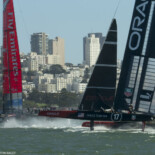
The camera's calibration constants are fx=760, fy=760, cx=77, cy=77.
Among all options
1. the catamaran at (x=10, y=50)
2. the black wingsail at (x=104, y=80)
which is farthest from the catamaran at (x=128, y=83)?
the catamaran at (x=10, y=50)

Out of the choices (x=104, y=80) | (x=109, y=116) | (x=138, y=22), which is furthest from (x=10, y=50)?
(x=138, y=22)

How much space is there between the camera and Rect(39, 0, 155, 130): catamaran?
1261 inches

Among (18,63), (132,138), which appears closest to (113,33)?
(132,138)

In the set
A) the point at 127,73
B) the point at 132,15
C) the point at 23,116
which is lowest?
the point at 23,116

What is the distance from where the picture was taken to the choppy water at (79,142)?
2462 centimetres

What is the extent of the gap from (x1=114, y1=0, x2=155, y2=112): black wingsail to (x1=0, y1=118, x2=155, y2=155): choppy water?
4.55 feet

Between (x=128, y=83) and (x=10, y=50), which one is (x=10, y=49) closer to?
(x=10, y=50)

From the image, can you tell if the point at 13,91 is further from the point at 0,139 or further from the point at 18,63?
the point at 0,139

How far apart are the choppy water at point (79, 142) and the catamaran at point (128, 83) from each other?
0.82m

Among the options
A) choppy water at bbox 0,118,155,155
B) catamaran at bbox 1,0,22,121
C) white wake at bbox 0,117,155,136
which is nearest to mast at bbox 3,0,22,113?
catamaran at bbox 1,0,22,121

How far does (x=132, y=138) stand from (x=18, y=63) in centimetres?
1252

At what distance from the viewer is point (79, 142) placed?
27.6 meters

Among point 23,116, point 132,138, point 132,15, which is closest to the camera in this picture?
point 132,138

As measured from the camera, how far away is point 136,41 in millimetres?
32344
